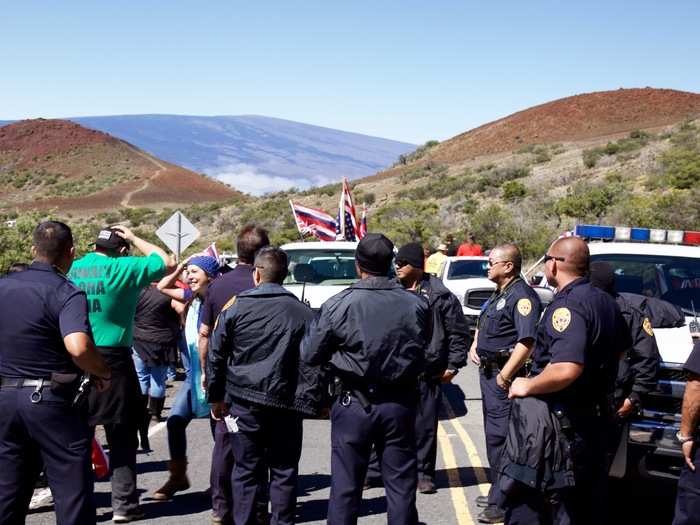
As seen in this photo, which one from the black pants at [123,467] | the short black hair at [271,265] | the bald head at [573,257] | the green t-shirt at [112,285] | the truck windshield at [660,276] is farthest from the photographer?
the truck windshield at [660,276]

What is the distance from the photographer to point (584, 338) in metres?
4.68

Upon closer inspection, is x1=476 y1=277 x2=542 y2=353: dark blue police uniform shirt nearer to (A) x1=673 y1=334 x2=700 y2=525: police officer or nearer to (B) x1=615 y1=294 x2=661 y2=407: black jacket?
(B) x1=615 y1=294 x2=661 y2=407: black jacket

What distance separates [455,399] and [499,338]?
597 centimetres

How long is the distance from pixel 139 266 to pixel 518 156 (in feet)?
199

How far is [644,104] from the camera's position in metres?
81.2

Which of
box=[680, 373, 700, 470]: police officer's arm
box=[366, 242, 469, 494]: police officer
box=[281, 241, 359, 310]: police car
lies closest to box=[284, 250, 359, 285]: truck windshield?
box=[281, 241, 359, 310]: police car

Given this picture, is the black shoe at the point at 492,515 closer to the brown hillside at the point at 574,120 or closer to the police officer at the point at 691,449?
the police officer at the point at 691,449

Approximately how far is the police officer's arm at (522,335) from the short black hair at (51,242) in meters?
2.88

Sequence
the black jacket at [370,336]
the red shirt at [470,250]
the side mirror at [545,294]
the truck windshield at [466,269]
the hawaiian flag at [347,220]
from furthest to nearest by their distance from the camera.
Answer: the red shirt at [470,250] → the hawaiian flag at [347,220] → the truck windshield at [466,269] → the side mirror at [545,294] → the black jacket at [370,336]

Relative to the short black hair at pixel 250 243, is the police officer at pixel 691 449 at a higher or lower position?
lower

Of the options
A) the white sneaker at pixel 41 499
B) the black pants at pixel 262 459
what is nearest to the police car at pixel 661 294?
the black pants at pixel 262 459

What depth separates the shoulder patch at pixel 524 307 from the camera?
626 centimetres

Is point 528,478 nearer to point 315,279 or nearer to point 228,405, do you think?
point 228,405

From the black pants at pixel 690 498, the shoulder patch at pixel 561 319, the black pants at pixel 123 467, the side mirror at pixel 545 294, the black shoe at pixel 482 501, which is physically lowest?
the black shoe at pixel 482 501
